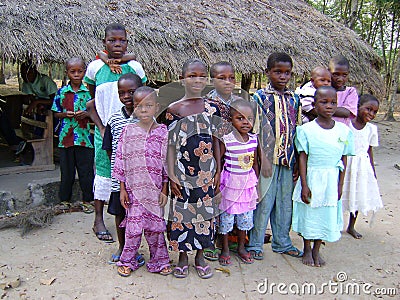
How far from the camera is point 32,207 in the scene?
4.28m

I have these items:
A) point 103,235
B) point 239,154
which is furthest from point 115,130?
point 103,235

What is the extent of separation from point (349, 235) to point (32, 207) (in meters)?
3.27

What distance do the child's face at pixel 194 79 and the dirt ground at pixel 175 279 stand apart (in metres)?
1.32

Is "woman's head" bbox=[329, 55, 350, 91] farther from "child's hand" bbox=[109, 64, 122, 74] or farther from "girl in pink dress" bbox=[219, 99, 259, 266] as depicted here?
"child's hand" bbox=[109, 64, 122, 74]

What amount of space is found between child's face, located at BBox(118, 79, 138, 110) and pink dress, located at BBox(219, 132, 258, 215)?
0.72 meters

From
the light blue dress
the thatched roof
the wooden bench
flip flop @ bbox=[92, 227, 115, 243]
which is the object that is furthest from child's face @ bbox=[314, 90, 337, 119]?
the wooden bench

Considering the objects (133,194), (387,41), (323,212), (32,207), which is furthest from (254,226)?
(387,41)

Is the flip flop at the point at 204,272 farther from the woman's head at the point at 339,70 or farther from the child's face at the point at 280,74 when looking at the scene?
the woman's head at the point at 339,70

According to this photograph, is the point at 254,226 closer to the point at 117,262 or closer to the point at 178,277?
the point at 178,277

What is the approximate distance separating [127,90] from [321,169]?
1536 millimetres

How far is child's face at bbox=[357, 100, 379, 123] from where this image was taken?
3.35 metres

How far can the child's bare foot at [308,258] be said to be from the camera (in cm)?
306

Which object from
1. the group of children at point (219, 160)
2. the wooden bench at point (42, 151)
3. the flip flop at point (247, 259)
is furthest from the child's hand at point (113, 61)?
the wooden bench at point (42, 151)

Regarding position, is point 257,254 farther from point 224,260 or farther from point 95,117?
point 95,117
